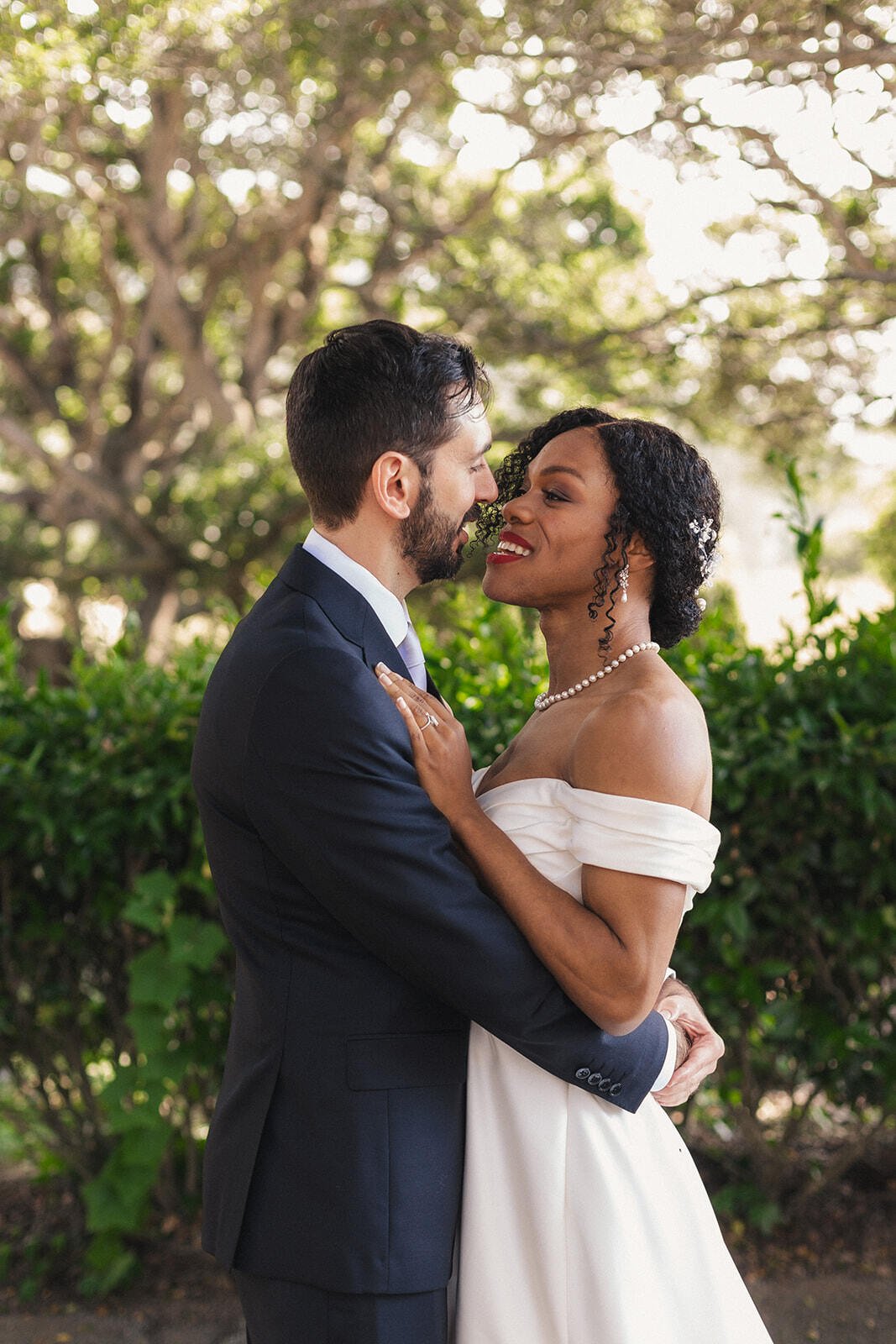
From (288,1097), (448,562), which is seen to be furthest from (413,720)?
(288,1097)

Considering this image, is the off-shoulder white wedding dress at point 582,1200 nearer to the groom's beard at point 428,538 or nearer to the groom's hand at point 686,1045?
the groom's hand at point 686,1045

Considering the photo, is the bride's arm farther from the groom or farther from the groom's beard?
the groom's beard

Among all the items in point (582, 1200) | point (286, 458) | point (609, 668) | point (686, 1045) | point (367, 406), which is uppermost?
point (286, 458)

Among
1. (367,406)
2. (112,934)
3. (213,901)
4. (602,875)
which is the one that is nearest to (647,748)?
(602,875)

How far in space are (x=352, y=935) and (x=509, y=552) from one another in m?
0.83

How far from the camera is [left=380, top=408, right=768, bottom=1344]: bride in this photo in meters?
2.03

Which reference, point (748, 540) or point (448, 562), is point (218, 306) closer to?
point (448, 562)

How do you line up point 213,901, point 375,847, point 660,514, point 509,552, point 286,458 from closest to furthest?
point 375,847 → point 660,514 → point 509,552 → point 213,901 → point 286,458

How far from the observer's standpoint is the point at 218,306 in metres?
17.0

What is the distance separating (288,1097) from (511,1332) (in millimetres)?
576

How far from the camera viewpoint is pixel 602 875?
2043 millimetres

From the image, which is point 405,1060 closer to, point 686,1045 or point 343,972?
point 343,972

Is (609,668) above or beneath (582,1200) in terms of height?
above

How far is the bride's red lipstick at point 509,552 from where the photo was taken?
238cm
